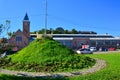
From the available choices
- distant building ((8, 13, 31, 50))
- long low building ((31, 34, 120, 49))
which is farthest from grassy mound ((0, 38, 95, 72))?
long low building ((31, 34, 120, 49))

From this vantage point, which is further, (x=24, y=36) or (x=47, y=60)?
(x=24, y=36)

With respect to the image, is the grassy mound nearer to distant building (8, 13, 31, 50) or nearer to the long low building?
distant building (8, 13, 31, 50)

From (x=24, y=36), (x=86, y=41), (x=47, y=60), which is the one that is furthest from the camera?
(x=86, y=41)

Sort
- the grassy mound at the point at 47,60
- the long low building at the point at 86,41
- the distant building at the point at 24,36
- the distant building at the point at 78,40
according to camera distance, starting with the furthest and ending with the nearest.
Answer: the long low building at the point at 86,41 → the distant building at the point at 78,40 → the distant building at the point at 24,36 → the grassy mound at the point at 47,60

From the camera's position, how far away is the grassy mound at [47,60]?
22541 mm

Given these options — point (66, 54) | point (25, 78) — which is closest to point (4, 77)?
point (25, 78)

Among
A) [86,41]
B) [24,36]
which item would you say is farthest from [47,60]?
[86,41]

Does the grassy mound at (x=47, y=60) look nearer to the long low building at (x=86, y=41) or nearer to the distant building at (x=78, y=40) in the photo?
the distant building at (x=78, y=40)

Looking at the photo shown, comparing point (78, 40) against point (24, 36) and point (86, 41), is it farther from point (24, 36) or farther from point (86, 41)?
point (24, 36)

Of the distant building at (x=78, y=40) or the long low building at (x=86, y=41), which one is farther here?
the long low building at (x=86, y=41)

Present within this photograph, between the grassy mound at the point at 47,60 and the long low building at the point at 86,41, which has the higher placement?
the long low building at the point at 86,41

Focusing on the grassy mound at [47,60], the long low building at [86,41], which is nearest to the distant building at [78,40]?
the long low building at [86,41]

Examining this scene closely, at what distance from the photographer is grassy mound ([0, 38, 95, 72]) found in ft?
74.0

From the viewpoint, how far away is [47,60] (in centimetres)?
2438
